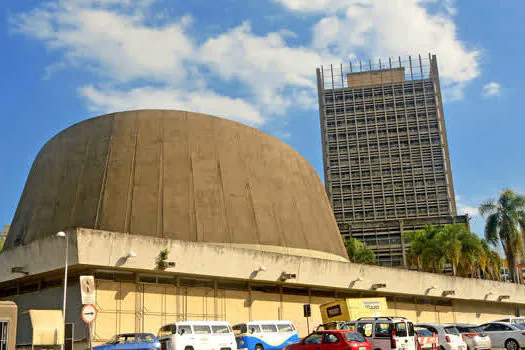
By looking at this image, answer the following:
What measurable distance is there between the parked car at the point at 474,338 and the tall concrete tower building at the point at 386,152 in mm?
82936

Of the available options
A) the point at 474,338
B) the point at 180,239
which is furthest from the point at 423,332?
the point at 180,239

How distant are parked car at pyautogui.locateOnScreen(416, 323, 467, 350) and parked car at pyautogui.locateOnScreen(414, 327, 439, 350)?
1.20 metres

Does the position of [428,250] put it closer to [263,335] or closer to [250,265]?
[250,265]

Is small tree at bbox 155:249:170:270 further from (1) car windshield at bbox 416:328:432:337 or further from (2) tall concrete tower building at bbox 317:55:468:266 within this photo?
(2) tall concrete tower building at bbox 317:55:468:266

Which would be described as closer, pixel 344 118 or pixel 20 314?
pixel 20 314

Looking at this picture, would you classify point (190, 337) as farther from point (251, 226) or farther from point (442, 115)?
point (442, 115)

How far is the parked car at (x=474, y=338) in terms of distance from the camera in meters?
30.3

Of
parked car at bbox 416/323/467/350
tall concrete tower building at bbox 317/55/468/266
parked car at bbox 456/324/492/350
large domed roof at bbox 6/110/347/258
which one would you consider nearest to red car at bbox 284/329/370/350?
parked car at bbox 416/323/467/350

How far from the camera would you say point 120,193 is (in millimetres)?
42125

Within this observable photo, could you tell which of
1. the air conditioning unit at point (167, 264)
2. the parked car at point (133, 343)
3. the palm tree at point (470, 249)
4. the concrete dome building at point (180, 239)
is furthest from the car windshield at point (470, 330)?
the palm tree at point (470, 249)

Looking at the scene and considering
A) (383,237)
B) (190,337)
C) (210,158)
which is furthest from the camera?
(383,237)

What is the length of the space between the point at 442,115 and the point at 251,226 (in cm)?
8822

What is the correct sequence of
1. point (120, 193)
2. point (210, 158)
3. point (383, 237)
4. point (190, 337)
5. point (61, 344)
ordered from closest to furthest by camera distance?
point (190, 337) → point (61, 344) → point (120, 193) → point (210, 158) → point (383, 237)

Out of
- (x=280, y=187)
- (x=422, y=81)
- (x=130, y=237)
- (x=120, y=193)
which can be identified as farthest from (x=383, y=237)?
(x=130, y=237)
